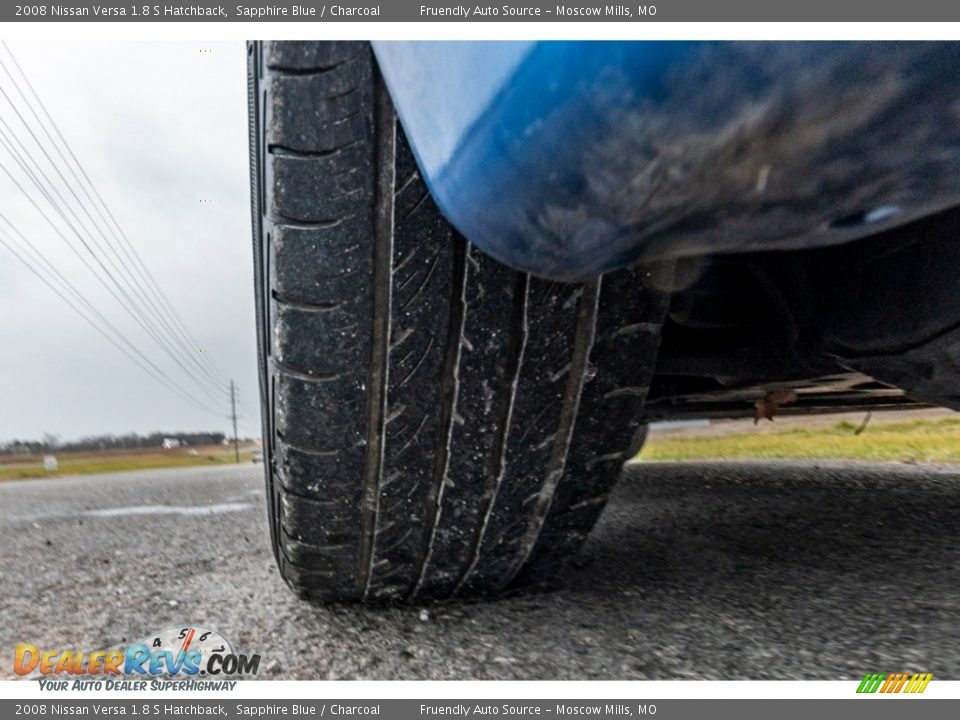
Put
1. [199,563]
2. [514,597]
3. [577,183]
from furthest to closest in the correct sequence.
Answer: [199,563] → [514,597] → [577,183]

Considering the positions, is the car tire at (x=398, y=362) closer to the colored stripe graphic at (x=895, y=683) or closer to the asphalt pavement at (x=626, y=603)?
the asphalt pavement at (x=626, y=603)

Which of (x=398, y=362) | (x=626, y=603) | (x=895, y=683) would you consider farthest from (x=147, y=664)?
(x=895, y=683)

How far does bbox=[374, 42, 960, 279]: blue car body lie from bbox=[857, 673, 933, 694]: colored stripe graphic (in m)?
0.45

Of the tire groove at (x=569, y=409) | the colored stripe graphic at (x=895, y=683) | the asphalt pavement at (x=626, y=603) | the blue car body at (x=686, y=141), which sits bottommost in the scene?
the asphalt pavement at (x=626, y=603)

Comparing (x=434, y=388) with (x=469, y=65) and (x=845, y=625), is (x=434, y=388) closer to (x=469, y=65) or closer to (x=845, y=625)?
(x=469, y=65)

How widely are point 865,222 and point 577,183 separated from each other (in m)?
0.16

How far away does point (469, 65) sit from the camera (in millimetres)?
349

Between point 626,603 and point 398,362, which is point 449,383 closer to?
point 398,362

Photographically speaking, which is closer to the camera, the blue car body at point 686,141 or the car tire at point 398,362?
the blue car body at point 686,141

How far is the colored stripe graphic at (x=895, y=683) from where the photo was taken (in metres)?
0.60

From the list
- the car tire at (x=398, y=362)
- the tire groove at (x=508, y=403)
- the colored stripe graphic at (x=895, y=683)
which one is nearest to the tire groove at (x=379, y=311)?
the car tire at (x=398, y=362)

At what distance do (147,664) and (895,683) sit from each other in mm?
751

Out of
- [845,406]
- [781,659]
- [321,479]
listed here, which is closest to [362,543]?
[321,479]

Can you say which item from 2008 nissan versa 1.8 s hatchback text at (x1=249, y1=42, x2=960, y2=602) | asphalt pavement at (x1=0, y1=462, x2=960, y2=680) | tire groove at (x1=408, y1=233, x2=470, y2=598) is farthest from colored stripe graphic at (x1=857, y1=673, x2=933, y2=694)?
tire groove at (x1=408, y1=233, x2=470, y2=598)
